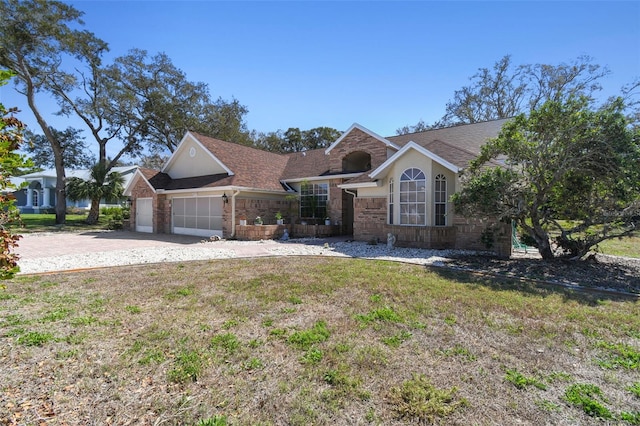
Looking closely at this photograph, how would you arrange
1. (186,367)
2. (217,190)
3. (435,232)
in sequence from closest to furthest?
(186,367) < (435,232) < (217,190)

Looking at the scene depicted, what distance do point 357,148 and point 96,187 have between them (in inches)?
889

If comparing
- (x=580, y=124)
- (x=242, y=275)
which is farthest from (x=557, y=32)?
(x=242, y=275)

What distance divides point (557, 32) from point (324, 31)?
10.9m

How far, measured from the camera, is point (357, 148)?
18.4 metres

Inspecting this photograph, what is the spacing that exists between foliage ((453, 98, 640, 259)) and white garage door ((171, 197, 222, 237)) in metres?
13.6

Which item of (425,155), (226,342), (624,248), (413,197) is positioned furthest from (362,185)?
(226,342)

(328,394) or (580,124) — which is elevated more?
(580,124)

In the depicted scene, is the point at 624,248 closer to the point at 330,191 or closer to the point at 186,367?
the point at 330,191

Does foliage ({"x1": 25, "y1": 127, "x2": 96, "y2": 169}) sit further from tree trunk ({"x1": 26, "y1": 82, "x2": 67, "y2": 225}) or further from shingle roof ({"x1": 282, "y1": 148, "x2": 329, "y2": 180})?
shingle roof ({"x1": 282, "y1": 148, "x2": 329, "y2": 180})

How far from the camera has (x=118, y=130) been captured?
101 feet

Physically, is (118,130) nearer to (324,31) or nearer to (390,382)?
(324,31)

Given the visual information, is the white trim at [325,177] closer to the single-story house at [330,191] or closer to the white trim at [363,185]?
the single-story house at [330,191]

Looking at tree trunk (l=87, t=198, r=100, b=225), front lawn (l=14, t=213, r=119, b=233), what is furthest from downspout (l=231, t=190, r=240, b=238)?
tree trunk (l=87, t=198, r=100, b=225)

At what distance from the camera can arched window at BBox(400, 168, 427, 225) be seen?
13141mm
